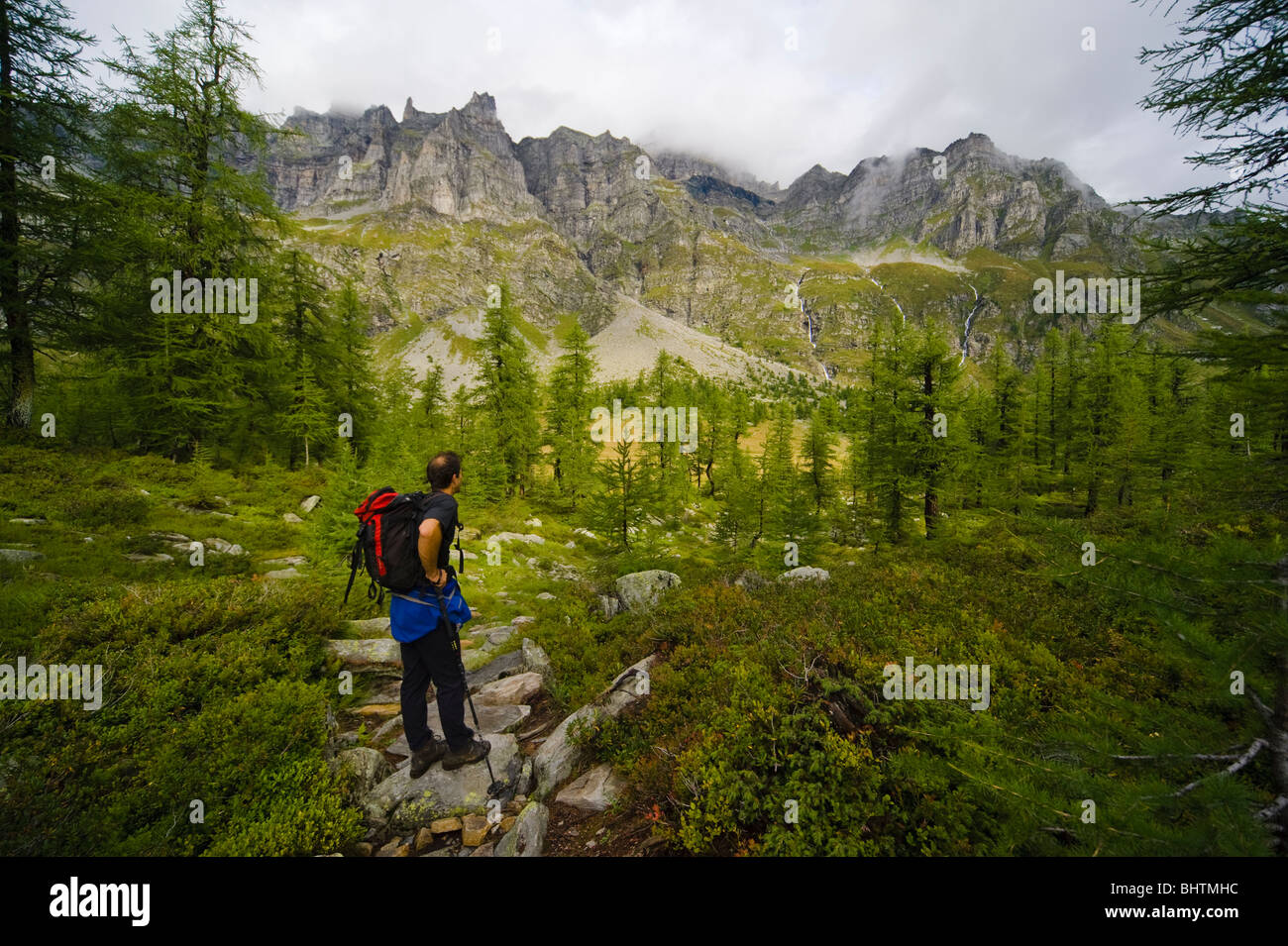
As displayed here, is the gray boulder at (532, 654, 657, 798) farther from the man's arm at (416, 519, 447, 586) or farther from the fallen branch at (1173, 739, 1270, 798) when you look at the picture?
the fallen branch at (1173, 739, 1270, 798)

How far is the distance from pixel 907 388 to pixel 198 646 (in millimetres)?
20918

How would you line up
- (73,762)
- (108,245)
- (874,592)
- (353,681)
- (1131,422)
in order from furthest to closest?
(1131,422)
(108,245)
(874,592)
(353,681)
(73,762)

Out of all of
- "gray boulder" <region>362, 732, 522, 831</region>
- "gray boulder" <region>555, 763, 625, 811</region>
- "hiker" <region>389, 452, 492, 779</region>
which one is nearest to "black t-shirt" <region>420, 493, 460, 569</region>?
"hiker" <region>389, 452, 492, 779</region>

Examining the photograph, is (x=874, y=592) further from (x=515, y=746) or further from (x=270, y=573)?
(x=270, y=573)

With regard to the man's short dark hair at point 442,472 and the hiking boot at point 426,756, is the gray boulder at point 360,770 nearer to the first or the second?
the hiking boot at point 426,756

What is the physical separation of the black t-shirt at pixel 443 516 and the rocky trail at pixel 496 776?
2.35 m

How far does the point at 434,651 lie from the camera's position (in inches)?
202

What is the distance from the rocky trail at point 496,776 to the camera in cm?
422

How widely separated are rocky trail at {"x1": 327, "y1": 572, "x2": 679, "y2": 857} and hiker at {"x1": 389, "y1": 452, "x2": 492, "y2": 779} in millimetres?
207

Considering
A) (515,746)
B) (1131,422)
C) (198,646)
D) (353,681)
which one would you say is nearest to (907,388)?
(1131,422)

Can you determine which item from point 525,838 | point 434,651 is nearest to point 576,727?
point 525,838

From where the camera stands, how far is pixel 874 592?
8062mm

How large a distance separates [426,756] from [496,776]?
818 millimetres

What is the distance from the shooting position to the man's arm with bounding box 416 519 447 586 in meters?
4.78
